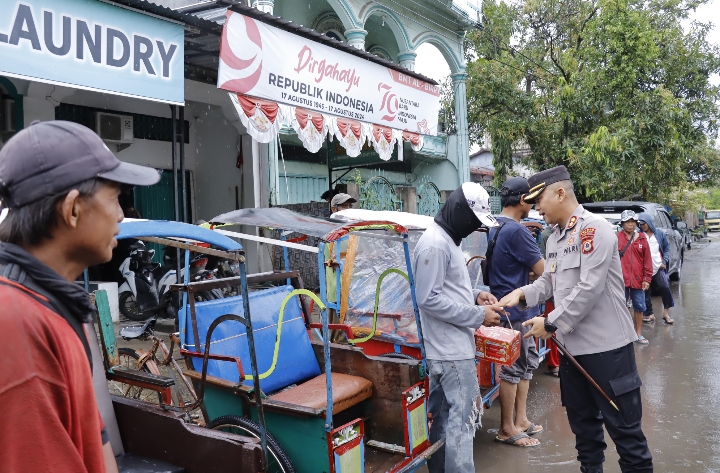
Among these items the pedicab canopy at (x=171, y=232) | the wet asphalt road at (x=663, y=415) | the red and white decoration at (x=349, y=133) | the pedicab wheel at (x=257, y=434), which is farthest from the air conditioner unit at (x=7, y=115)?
the pedicab wheel at (x=257, y=434)

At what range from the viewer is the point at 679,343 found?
26.0ft

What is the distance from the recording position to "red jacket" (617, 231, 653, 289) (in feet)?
26.9

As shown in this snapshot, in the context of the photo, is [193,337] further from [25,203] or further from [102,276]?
[102,276]

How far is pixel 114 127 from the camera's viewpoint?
28.7ft

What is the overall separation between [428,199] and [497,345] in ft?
25.5

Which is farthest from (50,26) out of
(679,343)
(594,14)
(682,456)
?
(594,14)

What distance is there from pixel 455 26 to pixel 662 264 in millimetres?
8250

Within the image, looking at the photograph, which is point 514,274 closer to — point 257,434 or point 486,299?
point 486,299

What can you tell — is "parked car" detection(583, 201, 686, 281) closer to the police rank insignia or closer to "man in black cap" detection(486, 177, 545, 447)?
"man in black cap" detection(486, 177, 545, 447)

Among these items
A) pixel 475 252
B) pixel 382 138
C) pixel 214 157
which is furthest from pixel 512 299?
pixel 214 157

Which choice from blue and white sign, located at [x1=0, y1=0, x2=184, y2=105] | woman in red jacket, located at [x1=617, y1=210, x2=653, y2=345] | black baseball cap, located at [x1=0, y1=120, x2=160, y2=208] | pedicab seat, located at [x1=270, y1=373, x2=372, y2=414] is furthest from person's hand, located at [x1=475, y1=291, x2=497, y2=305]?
woman in red jacket, located at [x1=617, y1=210, x2=653, y2=345]

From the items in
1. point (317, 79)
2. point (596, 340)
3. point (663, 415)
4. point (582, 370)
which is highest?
point (317, 79)

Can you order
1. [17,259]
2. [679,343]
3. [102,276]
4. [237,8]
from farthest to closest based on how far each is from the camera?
[102,276]
[679,343]
[237,8]
[17,259]

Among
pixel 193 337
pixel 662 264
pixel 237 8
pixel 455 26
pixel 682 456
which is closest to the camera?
pixel 193 337
